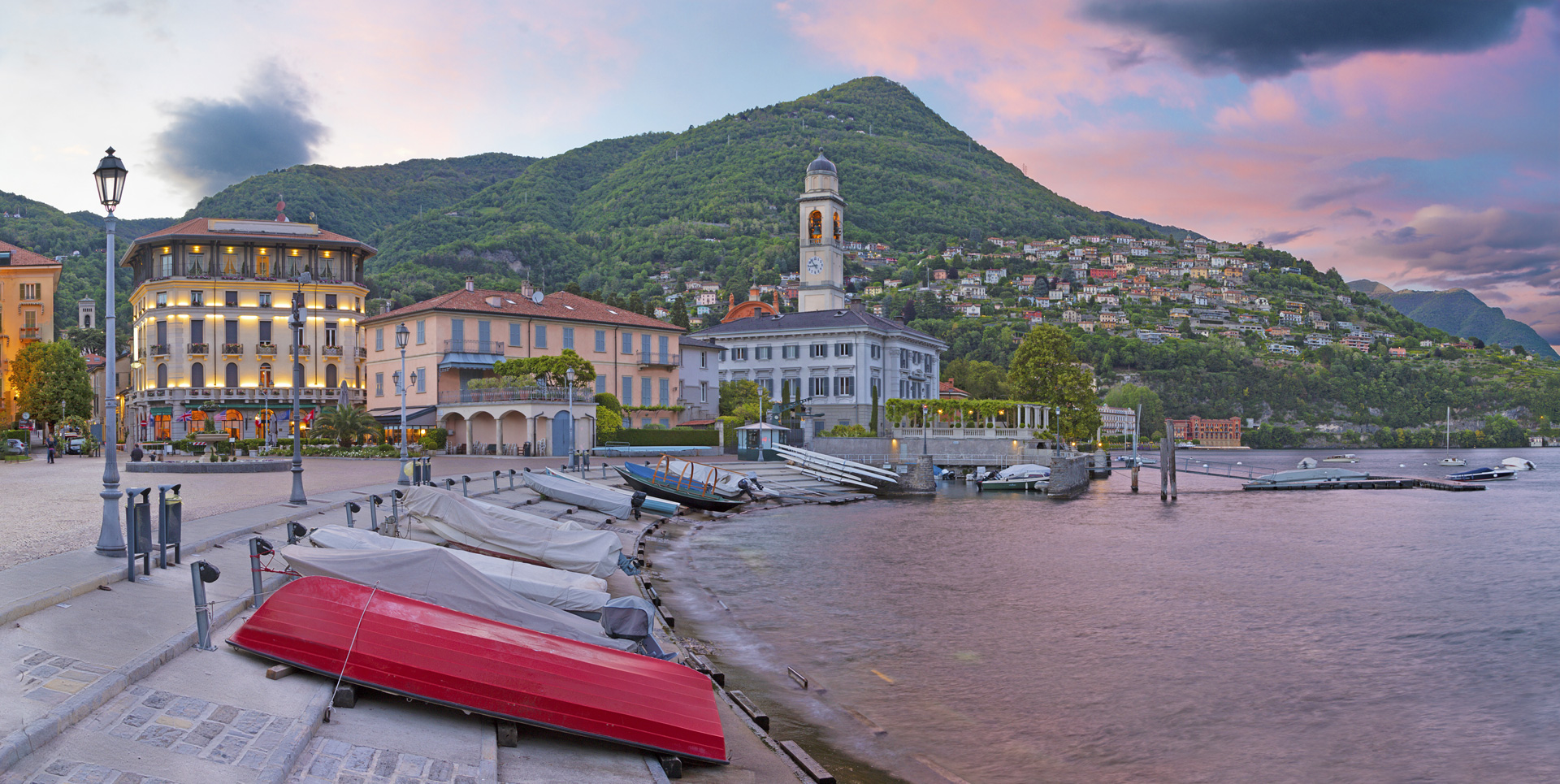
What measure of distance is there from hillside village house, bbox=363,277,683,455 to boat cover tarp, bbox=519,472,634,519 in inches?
763

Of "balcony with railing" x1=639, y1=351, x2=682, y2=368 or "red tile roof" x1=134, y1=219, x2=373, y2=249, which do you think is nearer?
"balcony with railing" x1=639, y1=351, x2=682, y2=368

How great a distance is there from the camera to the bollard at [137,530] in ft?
39.7

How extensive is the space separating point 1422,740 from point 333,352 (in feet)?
236

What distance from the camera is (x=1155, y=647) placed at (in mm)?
17969

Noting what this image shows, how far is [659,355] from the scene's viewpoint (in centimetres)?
6744

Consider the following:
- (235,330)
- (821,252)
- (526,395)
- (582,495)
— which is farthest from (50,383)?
(821,252)

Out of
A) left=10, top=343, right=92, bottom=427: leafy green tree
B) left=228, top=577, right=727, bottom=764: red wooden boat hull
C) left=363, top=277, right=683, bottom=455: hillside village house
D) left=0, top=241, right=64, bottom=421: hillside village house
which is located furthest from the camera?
left=0, top=241, right=64, bottom=421: hillside village house

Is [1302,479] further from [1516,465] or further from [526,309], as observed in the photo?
[526,309]

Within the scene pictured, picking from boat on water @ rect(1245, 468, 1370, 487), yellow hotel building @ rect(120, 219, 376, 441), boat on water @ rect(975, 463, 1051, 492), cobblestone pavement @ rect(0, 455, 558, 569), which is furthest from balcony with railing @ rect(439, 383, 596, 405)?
boat on water @ rect(1245, 468, 1370, 487)

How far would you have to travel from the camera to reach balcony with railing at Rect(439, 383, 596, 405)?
5459cm

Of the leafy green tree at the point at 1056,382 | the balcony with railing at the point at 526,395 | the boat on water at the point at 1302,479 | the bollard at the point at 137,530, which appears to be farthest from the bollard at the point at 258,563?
the leafy green tree at the point at 1056,382

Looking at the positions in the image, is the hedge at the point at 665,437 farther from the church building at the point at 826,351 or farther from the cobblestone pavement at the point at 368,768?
the cobblestone pavement at the point at 368,768

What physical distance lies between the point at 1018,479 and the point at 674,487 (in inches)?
1075

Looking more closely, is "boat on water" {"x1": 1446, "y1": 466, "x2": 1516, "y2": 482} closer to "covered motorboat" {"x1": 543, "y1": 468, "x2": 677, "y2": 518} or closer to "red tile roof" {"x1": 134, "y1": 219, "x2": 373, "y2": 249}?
"covered motorboat" {"x1": 543, "y1": 468, "x2": 677, "y2": 518}
